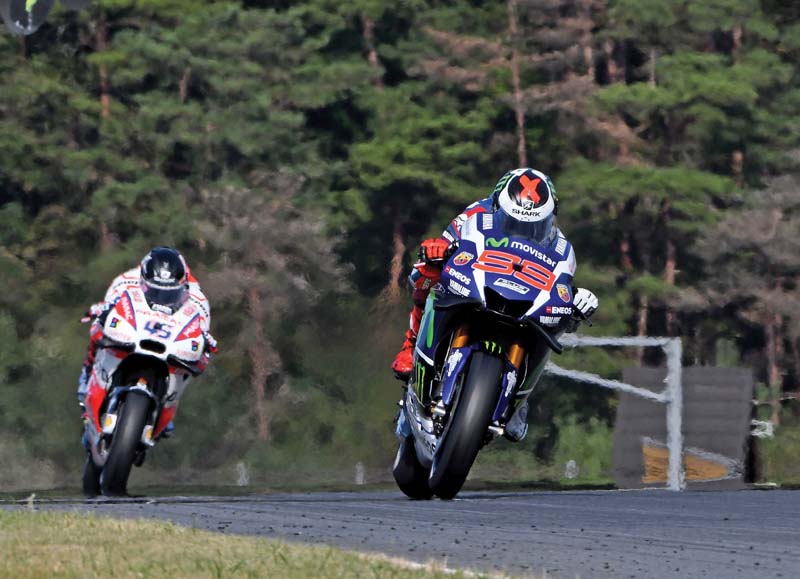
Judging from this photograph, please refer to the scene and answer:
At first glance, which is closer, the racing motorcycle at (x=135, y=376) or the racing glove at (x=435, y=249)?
the racing glove at (x=435, y=249)

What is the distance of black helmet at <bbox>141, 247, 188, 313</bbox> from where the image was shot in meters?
16.3

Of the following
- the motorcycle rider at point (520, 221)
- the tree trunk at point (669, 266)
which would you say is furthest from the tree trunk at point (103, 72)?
the motorcycle rider at point (520, 221)

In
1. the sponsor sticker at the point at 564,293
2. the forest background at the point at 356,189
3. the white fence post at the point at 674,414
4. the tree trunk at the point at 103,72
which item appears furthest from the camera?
the tree trunk at the point at 103,72

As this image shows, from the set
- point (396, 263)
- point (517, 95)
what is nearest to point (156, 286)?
point (396, 263)

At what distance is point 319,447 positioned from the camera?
4281 centimetres

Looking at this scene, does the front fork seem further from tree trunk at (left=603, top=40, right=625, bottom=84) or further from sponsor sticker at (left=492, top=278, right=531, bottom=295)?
tree trunk at (left=603, top=40, right=625, bottom=84)

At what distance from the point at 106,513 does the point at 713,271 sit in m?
34.7

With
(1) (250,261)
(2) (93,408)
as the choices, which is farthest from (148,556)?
(1) (250,261)

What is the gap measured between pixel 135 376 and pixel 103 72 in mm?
32451

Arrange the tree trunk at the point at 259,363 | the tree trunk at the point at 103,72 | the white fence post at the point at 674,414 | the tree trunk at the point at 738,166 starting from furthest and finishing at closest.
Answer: the tree trunk at the point at 738,166
the tree trunk at the point at 103,72
the tree trunk at the point at 259,363
the white fence post at the point at 674,414

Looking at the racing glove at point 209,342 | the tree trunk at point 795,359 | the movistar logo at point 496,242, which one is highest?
the tree trunk at point 795,359

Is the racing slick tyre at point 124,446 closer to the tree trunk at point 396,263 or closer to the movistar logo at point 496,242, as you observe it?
the movistar logo at point 496,242

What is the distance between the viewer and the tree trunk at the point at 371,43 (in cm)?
4975

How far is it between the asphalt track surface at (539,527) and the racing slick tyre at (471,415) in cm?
31
